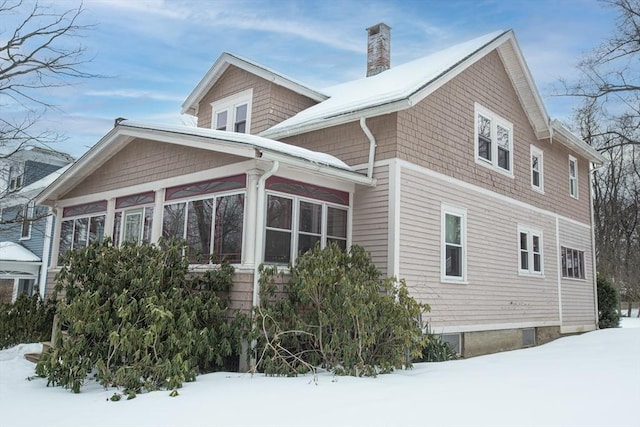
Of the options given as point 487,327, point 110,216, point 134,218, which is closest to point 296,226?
point 134,218

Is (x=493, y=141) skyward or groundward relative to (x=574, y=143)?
groundward

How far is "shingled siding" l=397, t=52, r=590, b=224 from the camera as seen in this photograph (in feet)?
35.0

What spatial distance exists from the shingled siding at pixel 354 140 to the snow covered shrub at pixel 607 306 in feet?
41.5

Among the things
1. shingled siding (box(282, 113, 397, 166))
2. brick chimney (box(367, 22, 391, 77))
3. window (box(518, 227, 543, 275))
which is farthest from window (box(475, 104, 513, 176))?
brick chimney (box(367, 22, 391, 77))

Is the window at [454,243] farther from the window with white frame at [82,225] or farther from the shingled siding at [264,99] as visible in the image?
the window with white frame at [82,225]

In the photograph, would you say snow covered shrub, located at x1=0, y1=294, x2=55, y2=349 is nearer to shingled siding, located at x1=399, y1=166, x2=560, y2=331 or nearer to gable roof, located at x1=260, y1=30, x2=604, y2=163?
gable roof, located at x1=260, y1=30, x2=604, y2=163

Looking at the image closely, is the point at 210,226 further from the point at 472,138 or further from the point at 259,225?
the point at 472,138

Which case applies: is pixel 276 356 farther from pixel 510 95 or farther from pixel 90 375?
pixel 510 95

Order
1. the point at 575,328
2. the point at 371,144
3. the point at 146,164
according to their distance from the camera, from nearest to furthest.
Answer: the point at 371,144, the point at 146,164, the point at 575,328

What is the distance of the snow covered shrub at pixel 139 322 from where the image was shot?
6.77 m

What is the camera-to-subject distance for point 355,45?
16.7 m

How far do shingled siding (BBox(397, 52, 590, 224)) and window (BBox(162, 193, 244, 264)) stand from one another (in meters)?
3.53

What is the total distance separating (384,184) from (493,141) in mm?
4610

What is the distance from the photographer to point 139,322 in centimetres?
727
